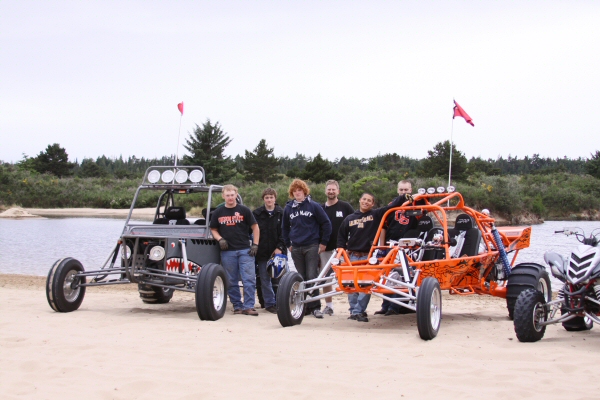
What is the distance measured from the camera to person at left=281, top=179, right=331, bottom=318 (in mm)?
8891

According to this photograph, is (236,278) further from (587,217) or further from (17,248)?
(587,217)

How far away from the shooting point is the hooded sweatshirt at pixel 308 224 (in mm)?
8883

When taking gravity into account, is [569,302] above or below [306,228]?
below

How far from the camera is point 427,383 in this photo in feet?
16.7

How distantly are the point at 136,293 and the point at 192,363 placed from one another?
6786mm

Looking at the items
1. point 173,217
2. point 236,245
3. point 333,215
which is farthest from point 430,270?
point 173,217

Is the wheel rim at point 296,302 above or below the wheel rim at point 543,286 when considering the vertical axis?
below

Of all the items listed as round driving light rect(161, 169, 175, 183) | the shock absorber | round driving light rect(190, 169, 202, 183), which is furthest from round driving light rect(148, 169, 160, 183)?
the shock absorber

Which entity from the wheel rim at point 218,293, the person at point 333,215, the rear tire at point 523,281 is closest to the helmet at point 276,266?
the person at point 333,215

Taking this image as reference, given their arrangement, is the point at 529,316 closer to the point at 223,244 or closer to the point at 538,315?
the point at 538,315

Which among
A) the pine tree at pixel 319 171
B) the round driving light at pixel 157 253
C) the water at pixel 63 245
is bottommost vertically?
the water at pixel 63 245

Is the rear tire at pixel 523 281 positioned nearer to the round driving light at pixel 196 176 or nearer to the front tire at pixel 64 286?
the round driving light at pixel 196 176

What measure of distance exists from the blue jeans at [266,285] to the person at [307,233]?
526mm

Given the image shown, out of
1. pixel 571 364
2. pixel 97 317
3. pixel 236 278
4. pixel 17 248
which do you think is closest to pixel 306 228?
pixel 236 278
